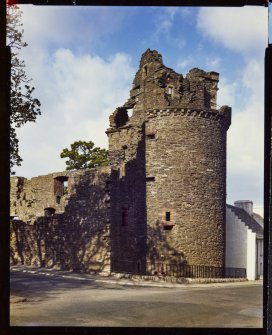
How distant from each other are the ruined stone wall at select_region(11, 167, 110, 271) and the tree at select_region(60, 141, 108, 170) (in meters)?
8.03

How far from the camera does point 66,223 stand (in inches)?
819

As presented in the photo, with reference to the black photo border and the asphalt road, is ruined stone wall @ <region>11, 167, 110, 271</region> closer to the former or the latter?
the asphalt road

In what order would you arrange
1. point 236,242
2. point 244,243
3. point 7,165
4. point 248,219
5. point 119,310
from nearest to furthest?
point 7,165
point 119,310
point 244,243
point 236,242
point 248,219

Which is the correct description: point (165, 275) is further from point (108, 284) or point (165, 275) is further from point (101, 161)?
point (101, 161)

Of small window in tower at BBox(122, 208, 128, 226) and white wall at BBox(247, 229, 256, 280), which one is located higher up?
small window in tower at BBox(122, 208, 128, 226)

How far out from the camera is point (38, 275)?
17.5 m

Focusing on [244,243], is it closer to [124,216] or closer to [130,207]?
[130,207]

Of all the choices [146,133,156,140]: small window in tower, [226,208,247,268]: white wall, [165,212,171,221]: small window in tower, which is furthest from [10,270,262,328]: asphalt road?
[226,208,247,268]: white wall

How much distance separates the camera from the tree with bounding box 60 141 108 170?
103 feet

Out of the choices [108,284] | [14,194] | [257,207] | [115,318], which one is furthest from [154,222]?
[115,318]

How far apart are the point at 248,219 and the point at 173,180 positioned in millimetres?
6977

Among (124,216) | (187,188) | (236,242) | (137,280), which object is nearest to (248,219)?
(236,242)

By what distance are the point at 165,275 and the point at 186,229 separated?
7.65 feet

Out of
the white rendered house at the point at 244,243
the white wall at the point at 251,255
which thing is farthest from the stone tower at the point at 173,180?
the white rendered house at the point at 244,243
